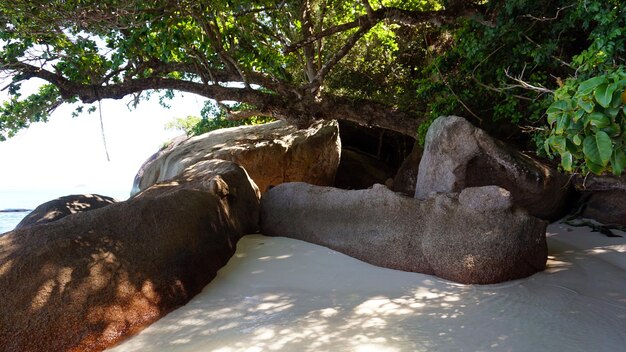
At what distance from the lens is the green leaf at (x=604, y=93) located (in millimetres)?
2260

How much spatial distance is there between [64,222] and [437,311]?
3.45 m

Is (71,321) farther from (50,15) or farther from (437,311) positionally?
(50,15)

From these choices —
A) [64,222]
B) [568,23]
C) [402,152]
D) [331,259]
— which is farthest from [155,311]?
[402,152]

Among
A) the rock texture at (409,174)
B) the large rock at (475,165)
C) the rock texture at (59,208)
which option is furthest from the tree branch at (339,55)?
the rock texture at (59,208)

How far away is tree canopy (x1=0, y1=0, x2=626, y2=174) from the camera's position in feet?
20.4

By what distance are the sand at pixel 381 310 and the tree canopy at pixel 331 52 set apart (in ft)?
5.21

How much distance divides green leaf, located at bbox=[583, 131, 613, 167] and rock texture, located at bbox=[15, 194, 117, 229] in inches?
261

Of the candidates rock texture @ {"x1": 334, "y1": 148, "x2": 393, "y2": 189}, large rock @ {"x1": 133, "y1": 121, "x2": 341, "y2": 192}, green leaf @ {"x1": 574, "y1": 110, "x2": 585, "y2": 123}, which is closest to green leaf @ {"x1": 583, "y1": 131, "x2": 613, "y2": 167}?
green leaf @ {"x1": 574, "y1": 110, "x2": 585, "y2": 123}

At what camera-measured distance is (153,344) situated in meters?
3.67

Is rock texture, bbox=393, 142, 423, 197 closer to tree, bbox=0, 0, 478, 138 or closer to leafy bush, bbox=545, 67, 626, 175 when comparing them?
tree, bbox=0, 0, 478, 138

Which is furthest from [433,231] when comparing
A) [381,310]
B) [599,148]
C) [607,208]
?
[607,208]

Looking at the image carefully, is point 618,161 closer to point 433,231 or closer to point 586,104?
point 586,104

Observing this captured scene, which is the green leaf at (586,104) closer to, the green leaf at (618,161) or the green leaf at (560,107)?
the green leaf at (560,107)

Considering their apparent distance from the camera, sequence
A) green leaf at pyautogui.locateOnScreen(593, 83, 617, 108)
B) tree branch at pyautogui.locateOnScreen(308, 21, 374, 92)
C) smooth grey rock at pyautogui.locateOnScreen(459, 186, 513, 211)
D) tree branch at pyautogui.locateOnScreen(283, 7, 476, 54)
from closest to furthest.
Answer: green leaf at pyautogui.locateOnScreen(593, 83, 617, 108) < smooth grey rock at pyautogui.locateOnScreen(459, 186, 513, 211) < tree branch at pyautogui.locateOnScreen(283, 7, 476, 54) < tree branch at pyautogui.locateOnScreen(308, 21, 374, 92)
